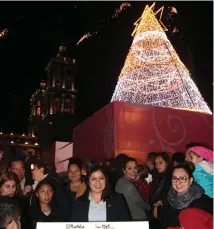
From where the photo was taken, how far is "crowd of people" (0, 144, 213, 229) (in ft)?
14.3

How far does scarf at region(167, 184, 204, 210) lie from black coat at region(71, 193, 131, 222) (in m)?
0.58

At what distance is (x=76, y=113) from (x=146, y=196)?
62820 mm

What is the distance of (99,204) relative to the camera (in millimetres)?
4430

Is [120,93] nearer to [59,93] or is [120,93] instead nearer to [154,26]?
[154,26]

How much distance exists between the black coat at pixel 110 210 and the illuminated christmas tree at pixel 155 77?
7.53 meters

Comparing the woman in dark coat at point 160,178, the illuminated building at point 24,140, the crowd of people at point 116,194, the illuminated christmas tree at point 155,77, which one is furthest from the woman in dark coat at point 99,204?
the illuminated building at point 24,140

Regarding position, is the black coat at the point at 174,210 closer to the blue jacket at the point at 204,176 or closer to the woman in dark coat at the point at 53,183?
the blue jacket at the point at 204,176

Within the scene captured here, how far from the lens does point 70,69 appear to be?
66812 millimetres

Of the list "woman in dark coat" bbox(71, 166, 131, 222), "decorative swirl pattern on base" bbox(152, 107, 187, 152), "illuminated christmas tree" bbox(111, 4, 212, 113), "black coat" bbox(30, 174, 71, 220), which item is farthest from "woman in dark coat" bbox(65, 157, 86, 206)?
"illuminated christmas tree" bbox(111, 4, 212, 113)

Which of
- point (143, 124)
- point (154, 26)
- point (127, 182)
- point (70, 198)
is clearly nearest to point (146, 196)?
point (127, 182)

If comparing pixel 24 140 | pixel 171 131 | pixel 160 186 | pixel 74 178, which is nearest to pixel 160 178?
pixel 160 186

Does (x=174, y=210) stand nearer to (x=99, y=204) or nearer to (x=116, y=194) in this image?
(x=116, y=194)

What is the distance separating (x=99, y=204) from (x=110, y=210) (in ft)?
0.53

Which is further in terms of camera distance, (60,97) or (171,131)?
(60,97)
